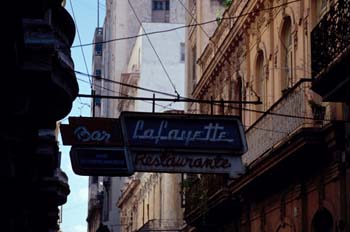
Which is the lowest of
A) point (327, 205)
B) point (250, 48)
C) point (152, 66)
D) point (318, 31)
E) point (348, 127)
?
point (327, 205)

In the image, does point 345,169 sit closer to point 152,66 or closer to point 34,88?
point 34,88

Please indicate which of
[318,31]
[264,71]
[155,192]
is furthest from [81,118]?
[155,192]

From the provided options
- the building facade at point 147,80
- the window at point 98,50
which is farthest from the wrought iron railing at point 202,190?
the window at point 98,50

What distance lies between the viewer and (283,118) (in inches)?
811

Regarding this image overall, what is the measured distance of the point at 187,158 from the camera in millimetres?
16234

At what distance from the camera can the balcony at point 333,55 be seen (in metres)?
15.2

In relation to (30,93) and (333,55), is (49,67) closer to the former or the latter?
(30,93)

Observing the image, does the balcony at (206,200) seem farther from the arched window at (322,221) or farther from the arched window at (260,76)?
the arched window at (322,221)

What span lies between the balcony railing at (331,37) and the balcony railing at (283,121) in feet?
5.07

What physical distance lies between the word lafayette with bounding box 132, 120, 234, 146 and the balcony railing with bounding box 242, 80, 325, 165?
2.92 m

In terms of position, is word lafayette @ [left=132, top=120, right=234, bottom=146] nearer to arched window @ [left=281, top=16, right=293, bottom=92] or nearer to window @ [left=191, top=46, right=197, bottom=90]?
arched window @ [left=281, top=16, right=293, bottom=92]

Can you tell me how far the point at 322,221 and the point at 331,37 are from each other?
15.2ft

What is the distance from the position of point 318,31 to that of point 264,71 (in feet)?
25.2

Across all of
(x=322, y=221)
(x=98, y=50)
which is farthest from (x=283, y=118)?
(x=98, y=50)
